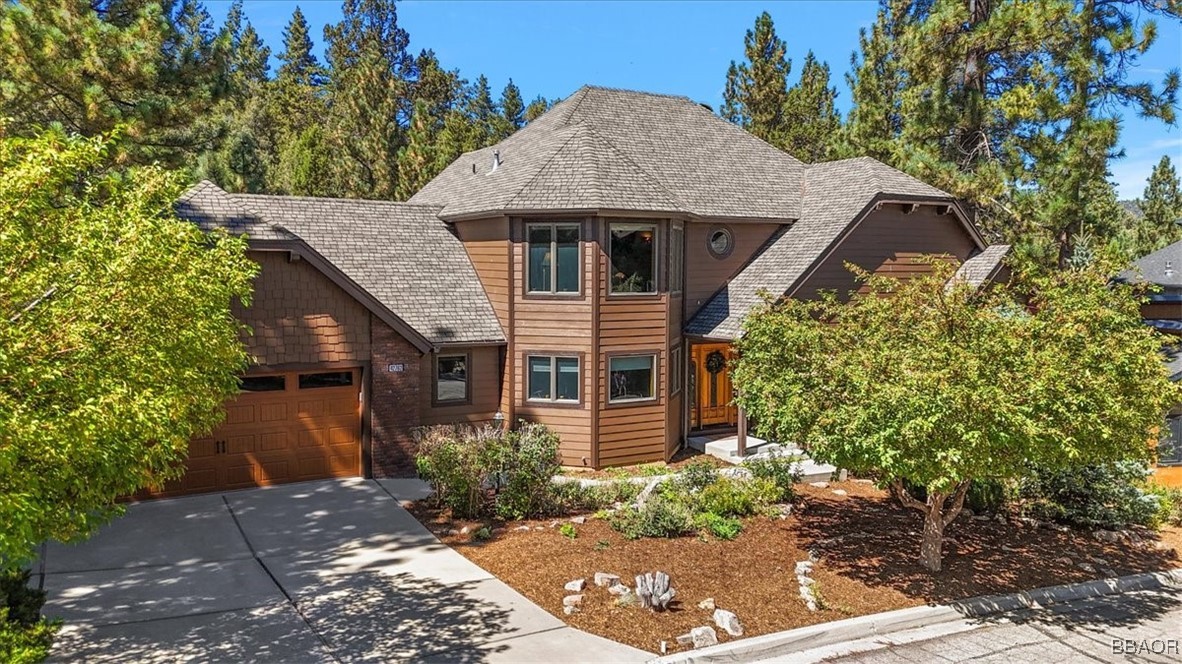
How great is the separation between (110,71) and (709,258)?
13881 mm

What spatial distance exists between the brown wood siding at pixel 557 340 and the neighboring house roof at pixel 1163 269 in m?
23.8

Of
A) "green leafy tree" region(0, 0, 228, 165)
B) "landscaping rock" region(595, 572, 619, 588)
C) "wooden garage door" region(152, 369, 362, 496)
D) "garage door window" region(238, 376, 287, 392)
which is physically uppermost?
"green leafy tree" region(0, 0, 228, 165)

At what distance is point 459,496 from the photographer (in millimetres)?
13352

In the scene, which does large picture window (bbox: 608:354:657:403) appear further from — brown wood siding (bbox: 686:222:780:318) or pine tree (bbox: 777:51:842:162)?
pine tree (bbox: 777:51:842:162)

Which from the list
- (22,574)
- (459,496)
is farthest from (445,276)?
(22,574)

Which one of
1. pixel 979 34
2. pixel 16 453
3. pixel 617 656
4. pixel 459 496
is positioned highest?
pixel 979 34

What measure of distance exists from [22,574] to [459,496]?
21.3ft

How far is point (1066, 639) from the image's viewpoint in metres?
9.44

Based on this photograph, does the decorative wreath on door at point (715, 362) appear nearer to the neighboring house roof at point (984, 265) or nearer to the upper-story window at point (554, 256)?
the upper-story window at point (554, 256)

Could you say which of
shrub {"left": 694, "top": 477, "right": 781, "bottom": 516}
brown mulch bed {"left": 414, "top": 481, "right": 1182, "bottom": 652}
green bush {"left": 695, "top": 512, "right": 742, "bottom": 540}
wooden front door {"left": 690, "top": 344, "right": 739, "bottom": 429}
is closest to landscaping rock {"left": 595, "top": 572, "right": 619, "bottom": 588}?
brown mulch bed {"left": 414, "top": 481, "right": 1182, "bottom": 652}

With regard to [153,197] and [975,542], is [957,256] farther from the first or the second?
[153,197]

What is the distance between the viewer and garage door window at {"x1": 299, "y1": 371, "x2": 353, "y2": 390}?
50.1 ft

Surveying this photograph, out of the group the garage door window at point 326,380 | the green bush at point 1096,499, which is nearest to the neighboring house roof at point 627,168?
the garage door window at point 326,380

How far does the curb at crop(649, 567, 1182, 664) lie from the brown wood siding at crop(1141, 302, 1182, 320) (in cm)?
2322
